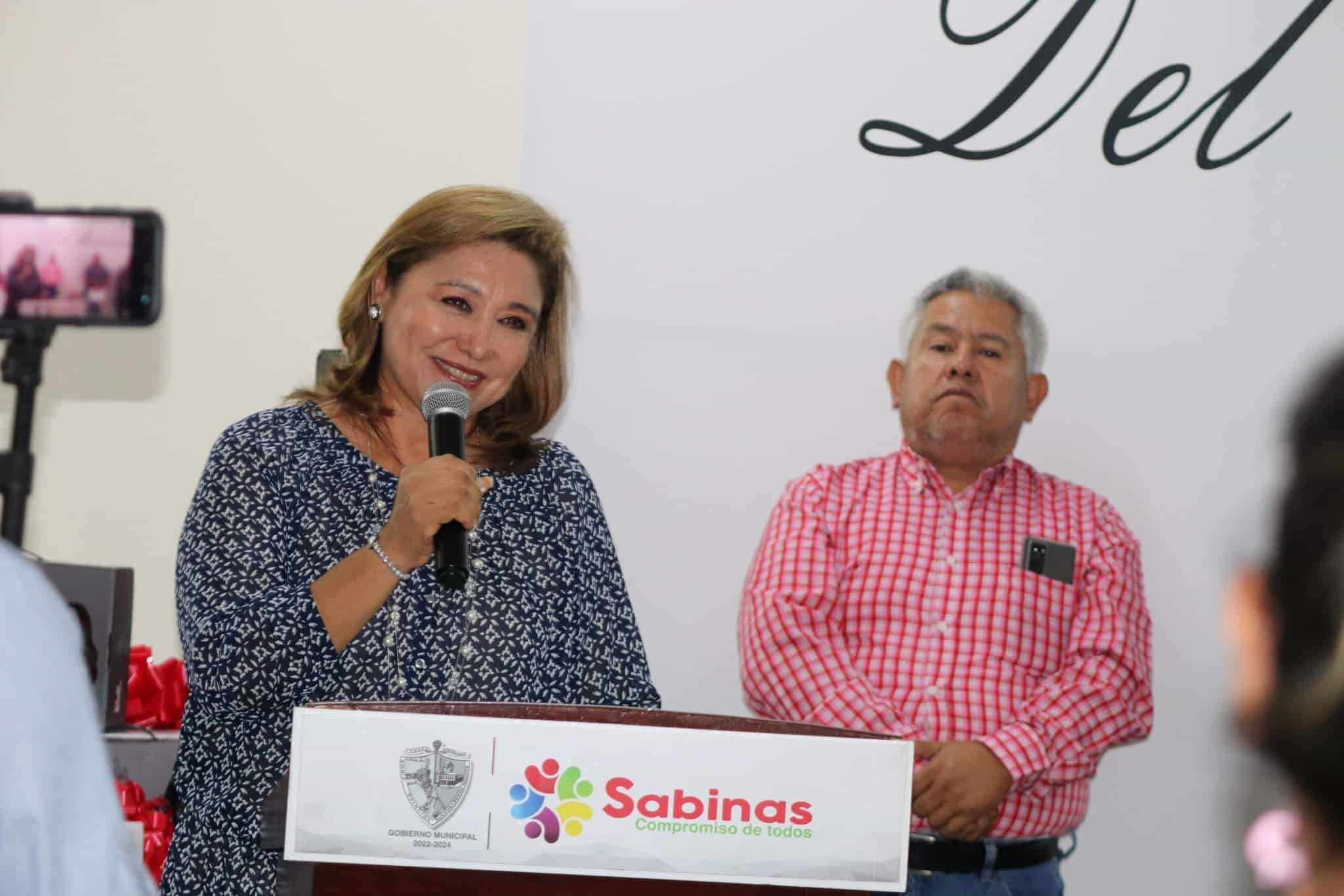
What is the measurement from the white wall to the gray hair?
0.96 meters

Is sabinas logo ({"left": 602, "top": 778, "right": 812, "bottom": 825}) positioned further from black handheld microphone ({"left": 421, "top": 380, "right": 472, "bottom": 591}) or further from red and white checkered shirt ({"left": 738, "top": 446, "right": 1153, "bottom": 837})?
red and white checkered shirt ({"left": 738, "top": 446, "right": 1153, "bottom": 837})

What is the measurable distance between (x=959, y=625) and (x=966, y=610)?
35mm

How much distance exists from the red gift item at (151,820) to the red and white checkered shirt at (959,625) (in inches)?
45.9

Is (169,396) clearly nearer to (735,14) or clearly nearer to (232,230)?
(232,230)

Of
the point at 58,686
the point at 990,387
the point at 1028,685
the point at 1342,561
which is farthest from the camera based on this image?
the point at 990,387

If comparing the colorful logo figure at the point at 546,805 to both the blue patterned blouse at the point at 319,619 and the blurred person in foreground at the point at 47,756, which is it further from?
the blurred person in foreground at the point at 47,756

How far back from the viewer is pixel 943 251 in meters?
3.51

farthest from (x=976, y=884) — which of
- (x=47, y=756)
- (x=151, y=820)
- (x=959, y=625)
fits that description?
(x=47, y=756)

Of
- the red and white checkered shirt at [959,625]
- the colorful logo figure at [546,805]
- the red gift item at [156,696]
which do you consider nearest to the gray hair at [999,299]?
the red and white checkered shirt at [959,625]

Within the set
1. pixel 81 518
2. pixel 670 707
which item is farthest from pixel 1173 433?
pixel 81 518

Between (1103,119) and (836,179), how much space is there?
635mm

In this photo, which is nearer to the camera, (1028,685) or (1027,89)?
(1028,685)

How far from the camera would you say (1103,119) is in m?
3.54

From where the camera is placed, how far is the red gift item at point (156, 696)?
292cm
